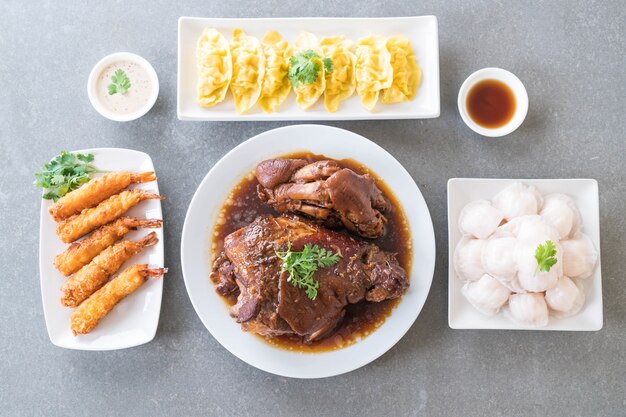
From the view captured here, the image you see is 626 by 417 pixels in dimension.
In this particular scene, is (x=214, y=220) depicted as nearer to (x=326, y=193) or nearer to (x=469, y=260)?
(x=326, y=193)

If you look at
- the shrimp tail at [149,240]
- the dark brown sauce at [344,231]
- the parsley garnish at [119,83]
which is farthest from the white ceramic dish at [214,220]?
the parsley garnish at [119,83]

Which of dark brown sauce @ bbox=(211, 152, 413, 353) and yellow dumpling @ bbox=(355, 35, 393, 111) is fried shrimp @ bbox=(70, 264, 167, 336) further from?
yellow dumpling @ bbox=(355, 35, 393, 111)

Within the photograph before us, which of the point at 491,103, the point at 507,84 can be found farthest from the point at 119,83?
the point at 507,84

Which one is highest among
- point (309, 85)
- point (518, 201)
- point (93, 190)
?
point (309, 85)

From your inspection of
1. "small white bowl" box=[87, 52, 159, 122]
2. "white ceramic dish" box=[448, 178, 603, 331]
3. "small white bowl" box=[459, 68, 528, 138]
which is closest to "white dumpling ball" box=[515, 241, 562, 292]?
"white ceramic dish" box=[448, 178, 603, 331]

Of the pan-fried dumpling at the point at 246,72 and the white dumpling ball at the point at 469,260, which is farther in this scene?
the pan-fried dumpling at the point at 246,72

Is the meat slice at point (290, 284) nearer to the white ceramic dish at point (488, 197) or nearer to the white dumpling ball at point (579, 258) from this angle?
the white ceramic dish at point (488, 197)

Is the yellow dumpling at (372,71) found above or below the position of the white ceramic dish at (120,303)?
above
